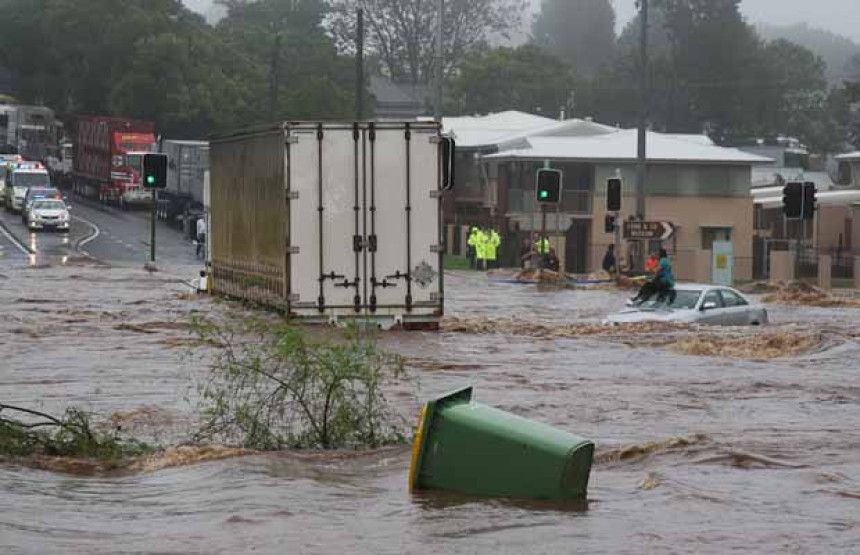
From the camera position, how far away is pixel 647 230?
47719 millimetres

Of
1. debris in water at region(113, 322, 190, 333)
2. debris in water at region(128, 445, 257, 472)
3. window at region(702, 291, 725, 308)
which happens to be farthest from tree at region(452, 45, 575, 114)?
debris in water at region(128, 445, 257, 472)

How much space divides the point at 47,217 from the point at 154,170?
2185cm

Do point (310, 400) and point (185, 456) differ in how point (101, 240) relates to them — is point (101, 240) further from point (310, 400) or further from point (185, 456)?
point (185, 456)

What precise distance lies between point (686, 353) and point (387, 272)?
4.33 metres

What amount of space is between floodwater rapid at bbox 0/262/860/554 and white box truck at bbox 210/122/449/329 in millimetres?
832

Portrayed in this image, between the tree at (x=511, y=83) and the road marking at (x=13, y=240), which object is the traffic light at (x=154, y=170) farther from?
the tree at (x=511, y=83)

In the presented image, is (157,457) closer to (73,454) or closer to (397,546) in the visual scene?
(73,454)

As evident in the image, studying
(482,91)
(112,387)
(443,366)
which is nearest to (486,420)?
(112,387)

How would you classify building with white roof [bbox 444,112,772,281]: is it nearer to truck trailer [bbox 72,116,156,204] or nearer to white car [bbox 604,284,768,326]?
truck trailer [bbox 72,116,156,204]

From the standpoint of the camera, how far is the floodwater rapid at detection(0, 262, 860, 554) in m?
12.3

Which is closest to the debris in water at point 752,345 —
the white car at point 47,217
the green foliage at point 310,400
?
the green foliage at point 310,400

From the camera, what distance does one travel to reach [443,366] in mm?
23641

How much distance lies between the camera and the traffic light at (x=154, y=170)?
46.4 m

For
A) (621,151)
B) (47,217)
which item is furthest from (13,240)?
(621,151)
